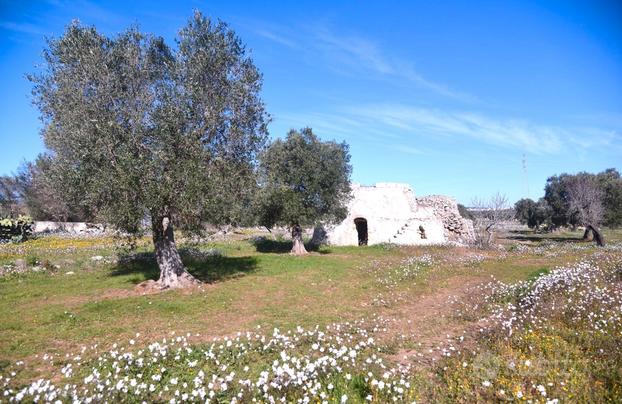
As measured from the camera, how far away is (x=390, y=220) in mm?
35656

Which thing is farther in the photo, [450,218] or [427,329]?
[450,218]

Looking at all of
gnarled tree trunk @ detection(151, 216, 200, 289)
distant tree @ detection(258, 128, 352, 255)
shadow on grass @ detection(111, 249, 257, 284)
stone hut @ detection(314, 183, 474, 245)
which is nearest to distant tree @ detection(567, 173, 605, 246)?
stone hut @ detection(314, 183, 474, 245)

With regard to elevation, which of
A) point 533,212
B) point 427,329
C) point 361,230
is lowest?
point 427,329

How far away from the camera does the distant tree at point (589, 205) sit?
125 feet

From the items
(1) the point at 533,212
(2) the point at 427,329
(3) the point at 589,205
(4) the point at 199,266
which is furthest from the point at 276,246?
(1) the point at 533,212

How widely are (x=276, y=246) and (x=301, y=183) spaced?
8.76 m

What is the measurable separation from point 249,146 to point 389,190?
73.3 ft

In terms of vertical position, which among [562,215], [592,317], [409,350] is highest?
[562,215]

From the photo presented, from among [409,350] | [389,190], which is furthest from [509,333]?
[389,190]

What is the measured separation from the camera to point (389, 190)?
36.8m

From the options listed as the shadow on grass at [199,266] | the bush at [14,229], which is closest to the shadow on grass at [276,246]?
the shadow on grass at [199,266]

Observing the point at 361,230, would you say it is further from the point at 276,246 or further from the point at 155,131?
the point at 155,131

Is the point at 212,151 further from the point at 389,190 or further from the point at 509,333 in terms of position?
the point at 389,190

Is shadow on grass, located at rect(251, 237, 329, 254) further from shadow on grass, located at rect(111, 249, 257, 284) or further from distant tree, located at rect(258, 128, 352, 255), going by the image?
shadow on grass, located at rect(111, 249, 257, 284)
